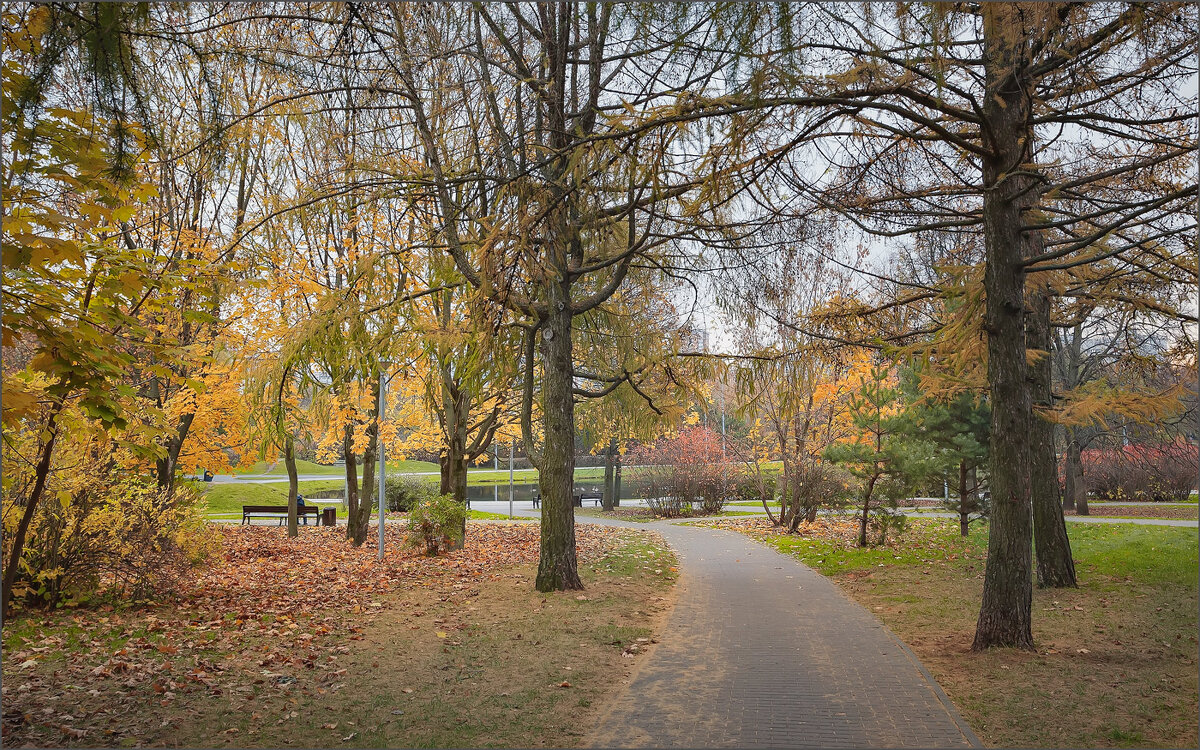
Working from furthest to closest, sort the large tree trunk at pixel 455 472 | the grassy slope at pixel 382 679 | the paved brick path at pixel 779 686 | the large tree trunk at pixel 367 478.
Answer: the large tree trunk at pixel 367 478
the large tree trunk at pixel 455 472
the paved brick path at pixel 779 686
the grassy slope at pixel 382 679

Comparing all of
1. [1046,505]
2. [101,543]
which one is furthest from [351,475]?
[1046,505]

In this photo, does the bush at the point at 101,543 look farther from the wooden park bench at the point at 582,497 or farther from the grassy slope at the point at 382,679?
the wooden park bench at the point at 582,497

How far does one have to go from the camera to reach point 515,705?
5.68 metres

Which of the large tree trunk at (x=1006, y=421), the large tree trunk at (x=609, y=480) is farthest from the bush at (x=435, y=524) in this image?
the large tree trunk at (x=609, y=480)

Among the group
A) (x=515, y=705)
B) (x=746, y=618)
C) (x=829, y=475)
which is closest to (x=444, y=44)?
(x=515, y=705)

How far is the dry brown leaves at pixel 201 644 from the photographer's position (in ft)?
17.3

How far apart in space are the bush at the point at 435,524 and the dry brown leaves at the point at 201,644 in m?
0.73

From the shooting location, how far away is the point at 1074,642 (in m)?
7.59

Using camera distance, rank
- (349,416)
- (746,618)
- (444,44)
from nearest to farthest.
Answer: (444,44)
(746,618)
(349,416)

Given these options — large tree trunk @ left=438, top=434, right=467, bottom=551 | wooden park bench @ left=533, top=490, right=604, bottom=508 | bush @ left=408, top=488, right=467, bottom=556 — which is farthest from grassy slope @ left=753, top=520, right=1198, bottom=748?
wooden park bench @ left=533, top=490, right=604, bottom=508

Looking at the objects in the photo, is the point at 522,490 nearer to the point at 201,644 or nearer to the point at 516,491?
the point at 516,491

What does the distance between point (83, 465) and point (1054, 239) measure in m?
13.7

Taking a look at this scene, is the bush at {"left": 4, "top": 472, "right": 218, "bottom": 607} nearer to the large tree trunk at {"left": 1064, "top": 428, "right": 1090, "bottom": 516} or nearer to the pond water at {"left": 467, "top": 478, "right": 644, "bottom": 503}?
the large tree trunk at {"left": 1064, "top": 428, "right": 1090, "bottom": 516}

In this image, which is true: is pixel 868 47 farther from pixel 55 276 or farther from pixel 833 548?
pixel 833 548
